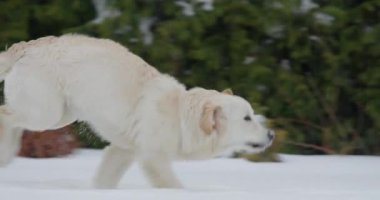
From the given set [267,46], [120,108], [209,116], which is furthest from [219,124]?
[267,46]

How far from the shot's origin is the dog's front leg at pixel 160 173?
23.2ft

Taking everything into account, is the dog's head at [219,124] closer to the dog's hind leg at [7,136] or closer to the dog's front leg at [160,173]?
the dog's front leg at [160,173]

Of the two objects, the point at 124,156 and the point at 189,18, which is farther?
the point at 189,18

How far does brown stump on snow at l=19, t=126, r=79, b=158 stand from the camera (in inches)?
388

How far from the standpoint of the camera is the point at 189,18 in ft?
36.1

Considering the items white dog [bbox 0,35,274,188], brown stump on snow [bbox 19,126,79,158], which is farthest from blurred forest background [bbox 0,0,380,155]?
white dog [bbox 0,35,274,188]

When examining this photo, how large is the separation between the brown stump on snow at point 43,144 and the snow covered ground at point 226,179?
0.19 m

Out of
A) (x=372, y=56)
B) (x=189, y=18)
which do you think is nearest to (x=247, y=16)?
(x=189, y=18)

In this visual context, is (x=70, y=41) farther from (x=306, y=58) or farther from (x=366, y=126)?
(x=366, y=126)

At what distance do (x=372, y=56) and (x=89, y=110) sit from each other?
15.7ft

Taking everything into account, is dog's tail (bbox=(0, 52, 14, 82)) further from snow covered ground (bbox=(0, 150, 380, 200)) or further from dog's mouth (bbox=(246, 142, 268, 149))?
dog's mouth (bbox=(246, 142, 268, 149))

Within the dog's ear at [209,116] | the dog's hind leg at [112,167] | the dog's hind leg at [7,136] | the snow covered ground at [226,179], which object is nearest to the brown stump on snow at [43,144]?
the snow covered ground at [226,179]

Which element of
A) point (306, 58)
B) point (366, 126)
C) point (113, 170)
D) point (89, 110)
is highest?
point (89, 110)

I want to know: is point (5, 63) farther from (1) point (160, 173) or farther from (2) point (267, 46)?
(2) point (267, 46)
